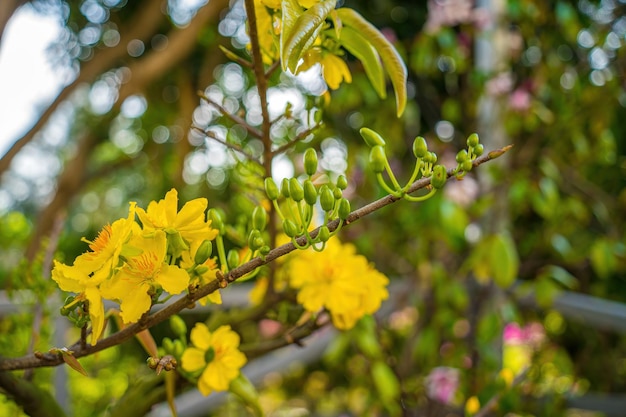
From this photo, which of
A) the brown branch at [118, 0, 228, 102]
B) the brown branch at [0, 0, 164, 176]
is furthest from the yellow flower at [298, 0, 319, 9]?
the brown branch at [118, 0, 228, 102]

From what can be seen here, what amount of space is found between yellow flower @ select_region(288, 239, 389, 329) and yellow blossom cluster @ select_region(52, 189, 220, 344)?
4.8 inches

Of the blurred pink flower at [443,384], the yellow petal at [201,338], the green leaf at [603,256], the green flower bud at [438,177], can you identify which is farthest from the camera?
the green leaf at [603,256]

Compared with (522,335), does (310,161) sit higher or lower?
higher

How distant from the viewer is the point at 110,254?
0.91 ft

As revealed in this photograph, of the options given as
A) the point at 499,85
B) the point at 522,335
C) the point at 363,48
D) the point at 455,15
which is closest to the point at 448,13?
the point at 455,15

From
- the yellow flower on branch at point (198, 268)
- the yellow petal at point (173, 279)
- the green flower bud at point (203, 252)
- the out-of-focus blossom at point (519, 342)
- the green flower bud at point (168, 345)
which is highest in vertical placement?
the green flower bud at point (203, 252)

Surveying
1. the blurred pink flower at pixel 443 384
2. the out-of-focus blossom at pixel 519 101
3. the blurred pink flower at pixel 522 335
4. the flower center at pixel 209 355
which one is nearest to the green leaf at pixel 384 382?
the blurred pink flower at pixel 443 384

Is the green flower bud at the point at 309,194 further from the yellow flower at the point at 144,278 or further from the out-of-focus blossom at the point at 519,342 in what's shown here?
the out-of-focus blossom at the point at 519,342

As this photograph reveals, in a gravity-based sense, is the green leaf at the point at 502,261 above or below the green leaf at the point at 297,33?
below

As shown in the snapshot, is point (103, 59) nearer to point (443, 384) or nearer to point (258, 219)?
point (443, 384)

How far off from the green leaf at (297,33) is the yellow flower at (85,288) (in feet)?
0.43

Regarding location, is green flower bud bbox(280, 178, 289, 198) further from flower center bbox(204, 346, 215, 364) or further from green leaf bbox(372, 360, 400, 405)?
green leaf bbox(372, 360, 400, 405)

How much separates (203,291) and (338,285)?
14 centimetres

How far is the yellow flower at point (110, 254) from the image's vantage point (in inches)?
10.6
